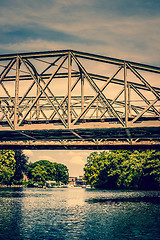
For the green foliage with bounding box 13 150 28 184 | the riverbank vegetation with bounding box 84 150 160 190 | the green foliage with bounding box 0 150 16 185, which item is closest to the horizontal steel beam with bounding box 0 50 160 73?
the riverbank vegetation with bounding box 84 150 160 190

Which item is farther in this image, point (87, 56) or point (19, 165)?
point (19, 165)

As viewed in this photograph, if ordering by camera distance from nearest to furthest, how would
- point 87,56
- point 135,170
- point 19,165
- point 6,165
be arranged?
point 87,56 < point 135,170 < point 6,165 < point 19,165

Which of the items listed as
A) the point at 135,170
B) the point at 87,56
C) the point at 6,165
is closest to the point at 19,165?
the point at 6,165

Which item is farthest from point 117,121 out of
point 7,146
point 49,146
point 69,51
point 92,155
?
point 92,155

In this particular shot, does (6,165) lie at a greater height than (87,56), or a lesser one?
lesser

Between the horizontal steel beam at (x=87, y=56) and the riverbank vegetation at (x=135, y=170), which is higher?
the horizontal steel beam at (x=87, y=56)

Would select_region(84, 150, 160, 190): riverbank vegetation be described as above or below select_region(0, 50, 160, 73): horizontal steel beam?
below

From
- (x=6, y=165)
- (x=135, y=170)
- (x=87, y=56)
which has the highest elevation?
(x=87, y=56)

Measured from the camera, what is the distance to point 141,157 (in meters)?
85.5

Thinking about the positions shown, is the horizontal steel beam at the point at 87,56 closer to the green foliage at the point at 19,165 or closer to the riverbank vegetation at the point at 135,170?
the riverbank vegetation at the point at 135,170

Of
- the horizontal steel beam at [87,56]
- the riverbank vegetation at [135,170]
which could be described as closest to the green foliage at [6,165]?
the riverbank vegetation at [135,170]

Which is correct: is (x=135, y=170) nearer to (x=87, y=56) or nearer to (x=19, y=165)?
(x=87, y=56)

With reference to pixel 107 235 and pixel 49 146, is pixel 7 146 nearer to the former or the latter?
pixel 49 146

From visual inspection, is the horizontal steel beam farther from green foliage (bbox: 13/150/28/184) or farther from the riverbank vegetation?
green foliage (bbox: 13/150/28/184)
